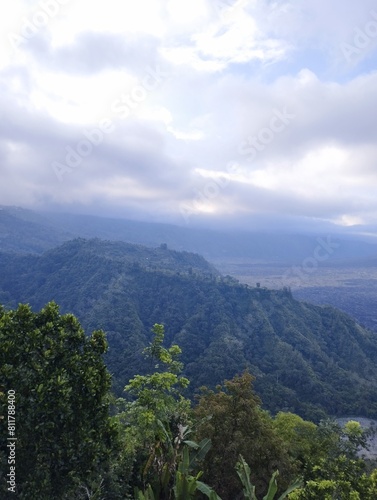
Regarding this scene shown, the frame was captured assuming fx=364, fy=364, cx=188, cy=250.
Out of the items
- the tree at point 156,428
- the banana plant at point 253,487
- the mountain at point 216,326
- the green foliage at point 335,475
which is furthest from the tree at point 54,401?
the mountain at point 216,326

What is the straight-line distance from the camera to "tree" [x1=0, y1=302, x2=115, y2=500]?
346 inches

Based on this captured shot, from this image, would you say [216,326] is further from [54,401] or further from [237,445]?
[54,401]

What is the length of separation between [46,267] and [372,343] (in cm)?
14809

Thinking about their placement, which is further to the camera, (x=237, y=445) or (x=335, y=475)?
(x=237, y=445)

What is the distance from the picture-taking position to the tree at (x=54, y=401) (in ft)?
28.8

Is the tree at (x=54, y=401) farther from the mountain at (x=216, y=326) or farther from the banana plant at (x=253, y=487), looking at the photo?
the mountain at (x=216, y=326)

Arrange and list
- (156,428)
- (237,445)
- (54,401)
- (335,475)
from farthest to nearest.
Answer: (156,428) < (237,445) < (335,475) < (54,401)

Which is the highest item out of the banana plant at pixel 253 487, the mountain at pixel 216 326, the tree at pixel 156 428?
the banana plant at pixel 253 487

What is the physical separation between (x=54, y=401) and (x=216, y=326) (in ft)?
403

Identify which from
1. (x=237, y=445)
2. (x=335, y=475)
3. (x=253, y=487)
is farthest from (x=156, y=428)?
(x=335, y=475)

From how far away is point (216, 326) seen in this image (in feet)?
423

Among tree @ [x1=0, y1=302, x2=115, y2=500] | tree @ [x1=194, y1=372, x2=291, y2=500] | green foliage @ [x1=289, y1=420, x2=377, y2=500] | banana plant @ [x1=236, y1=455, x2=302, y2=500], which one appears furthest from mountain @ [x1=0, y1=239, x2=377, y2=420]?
banana plant @ [x1=236, y1=455, x2=302, y2=500]

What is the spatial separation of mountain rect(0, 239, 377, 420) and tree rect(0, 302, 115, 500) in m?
71.0

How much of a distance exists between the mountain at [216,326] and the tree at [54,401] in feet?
233
